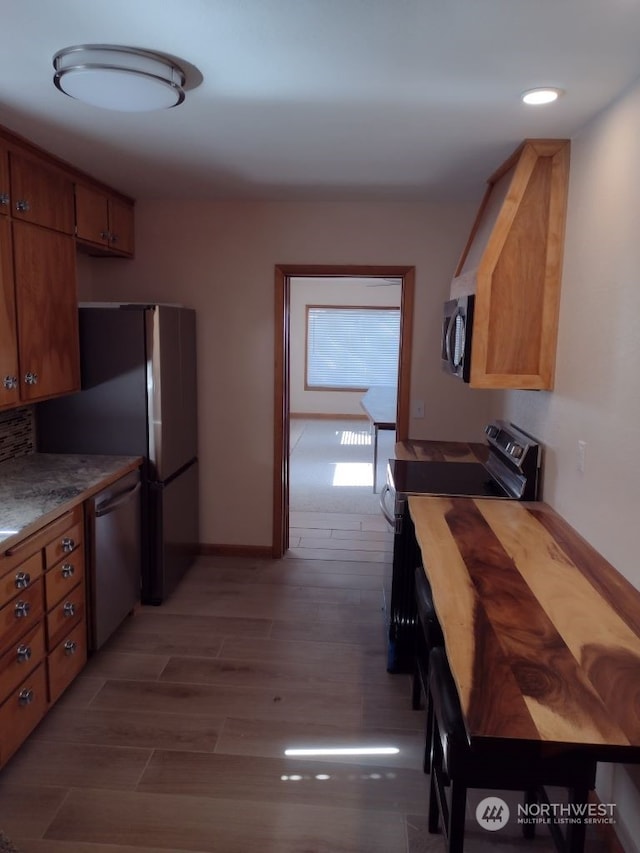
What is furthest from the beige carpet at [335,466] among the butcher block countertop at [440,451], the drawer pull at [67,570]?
the drawer pull at [67,570]

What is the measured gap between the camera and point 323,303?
998 cm

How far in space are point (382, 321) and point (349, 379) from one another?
3.58ft

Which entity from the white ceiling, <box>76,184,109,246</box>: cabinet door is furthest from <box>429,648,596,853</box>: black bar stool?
<box>76,184,109,246</box>: cabinet door

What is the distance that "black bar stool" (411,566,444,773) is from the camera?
1967 mm

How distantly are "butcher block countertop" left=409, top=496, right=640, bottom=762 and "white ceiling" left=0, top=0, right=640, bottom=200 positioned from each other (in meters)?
1.49

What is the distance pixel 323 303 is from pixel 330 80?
8.08 meters

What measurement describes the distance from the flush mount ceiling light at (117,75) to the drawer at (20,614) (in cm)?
170

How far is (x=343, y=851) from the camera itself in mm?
1889

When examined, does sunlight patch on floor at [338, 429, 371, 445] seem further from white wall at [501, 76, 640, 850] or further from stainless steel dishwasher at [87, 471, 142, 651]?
white wall at [501, 76, 640, 850]

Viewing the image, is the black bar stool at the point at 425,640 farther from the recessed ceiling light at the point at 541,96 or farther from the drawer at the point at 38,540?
the recessed ceiling light at the point at 541,96

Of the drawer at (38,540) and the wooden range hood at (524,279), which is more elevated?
the wooden range hood at (524,279)

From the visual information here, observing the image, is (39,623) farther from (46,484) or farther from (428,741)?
(428,741)

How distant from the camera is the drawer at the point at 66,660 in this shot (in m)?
2.43

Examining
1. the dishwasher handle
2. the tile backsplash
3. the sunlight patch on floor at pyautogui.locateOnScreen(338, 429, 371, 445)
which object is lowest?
the sunlight patch on floor at pyautogui.locateOnScreen(338, 429, 371, 445)
